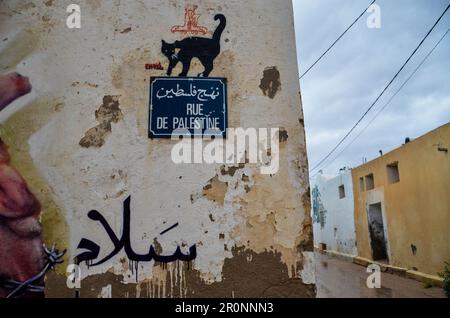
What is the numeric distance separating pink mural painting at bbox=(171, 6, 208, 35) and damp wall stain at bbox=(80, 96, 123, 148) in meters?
0.77

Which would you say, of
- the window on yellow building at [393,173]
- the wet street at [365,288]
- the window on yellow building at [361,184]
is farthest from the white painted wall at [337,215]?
the wet street at [365,288]

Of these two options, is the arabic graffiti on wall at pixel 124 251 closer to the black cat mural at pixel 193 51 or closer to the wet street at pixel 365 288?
the black cat mural at pixel 193 51

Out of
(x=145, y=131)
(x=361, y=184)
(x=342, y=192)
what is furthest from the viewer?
(x=342, y=192)

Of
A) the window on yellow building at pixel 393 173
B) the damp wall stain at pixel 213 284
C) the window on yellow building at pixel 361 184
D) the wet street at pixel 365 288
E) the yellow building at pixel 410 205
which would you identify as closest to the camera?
the damp wall stain at pixel 213 284

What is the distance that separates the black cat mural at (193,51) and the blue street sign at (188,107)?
11cm

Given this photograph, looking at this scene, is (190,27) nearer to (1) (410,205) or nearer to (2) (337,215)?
(1) (410,205)

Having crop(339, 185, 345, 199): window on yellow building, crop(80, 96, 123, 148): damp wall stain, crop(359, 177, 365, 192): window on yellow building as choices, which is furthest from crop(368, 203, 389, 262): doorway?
crop(80, 96, 123, 148): damp wall stain

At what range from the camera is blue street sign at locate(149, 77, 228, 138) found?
2.66 meters

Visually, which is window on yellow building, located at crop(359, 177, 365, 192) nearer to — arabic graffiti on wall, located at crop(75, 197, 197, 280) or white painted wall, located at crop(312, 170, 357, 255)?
white painted wall, located at crop(312, 170, 357, 255)

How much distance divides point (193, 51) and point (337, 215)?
16756 mm

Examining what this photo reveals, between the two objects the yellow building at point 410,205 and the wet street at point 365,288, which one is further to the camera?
the yellow building at point 410,205

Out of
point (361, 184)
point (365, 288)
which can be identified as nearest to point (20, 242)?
point (365, 288)

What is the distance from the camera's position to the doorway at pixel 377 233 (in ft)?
43.9

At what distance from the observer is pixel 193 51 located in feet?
9.28
